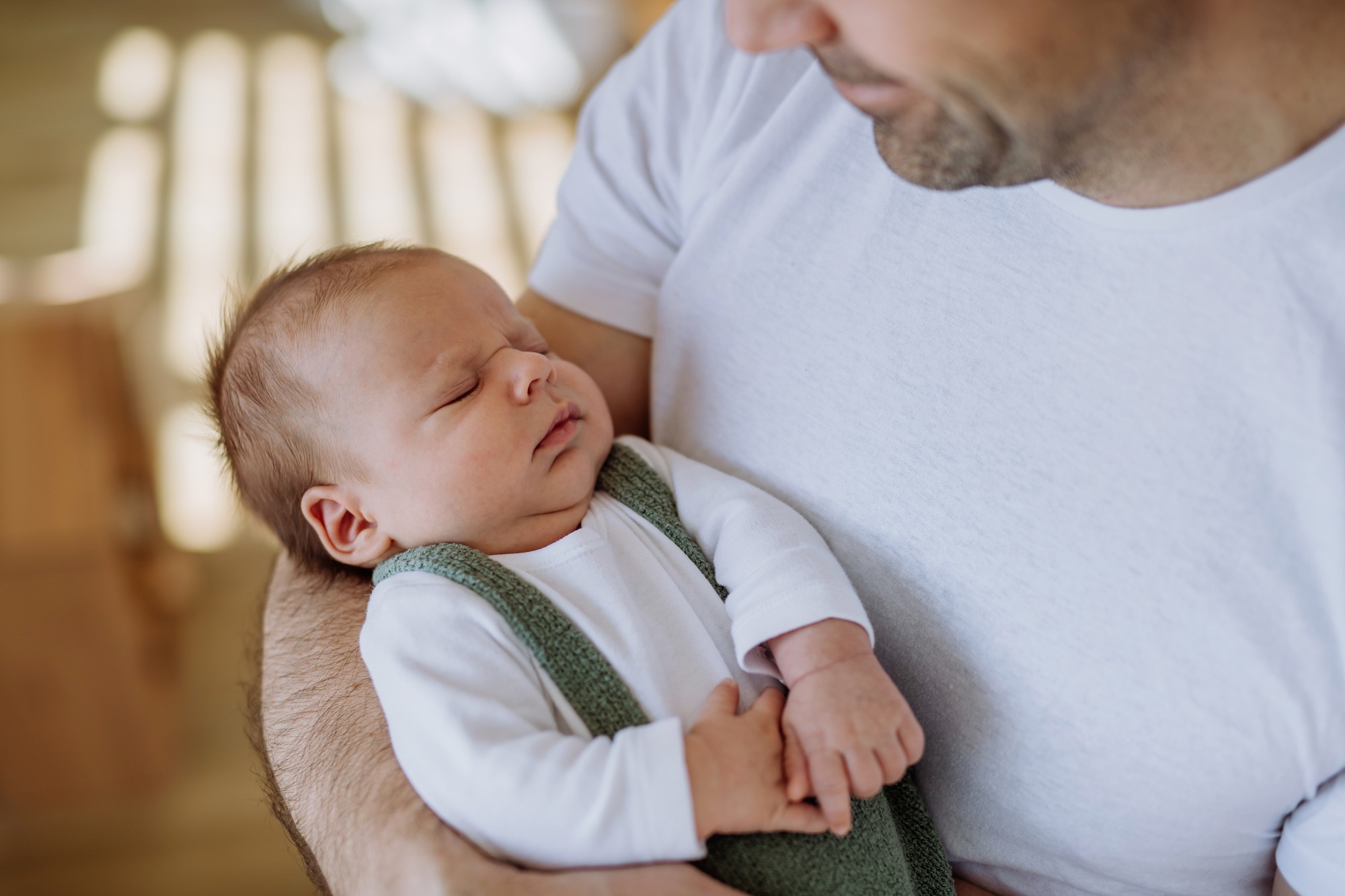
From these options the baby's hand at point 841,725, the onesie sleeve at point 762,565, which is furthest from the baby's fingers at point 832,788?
the onesie sleeve at point 762,565

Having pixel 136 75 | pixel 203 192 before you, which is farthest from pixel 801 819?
pixel 136 75

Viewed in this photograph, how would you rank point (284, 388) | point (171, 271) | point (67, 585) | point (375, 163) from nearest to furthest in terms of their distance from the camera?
point (284, 388)
point (67, 585)
point (171, 271)
point (375, 163)

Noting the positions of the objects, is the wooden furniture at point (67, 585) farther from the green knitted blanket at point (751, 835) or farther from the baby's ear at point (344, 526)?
the green knitted blanket at point (751, 835)

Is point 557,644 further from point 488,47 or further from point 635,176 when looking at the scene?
point 488,47

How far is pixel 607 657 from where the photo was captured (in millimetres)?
845

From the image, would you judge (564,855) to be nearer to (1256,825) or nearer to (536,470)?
(536,470)

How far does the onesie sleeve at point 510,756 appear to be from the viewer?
735 mm

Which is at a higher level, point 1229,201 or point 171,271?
point 1229,201

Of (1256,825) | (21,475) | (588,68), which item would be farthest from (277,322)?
(588,68)

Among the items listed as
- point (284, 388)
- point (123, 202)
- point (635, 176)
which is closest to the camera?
point (284, 388)

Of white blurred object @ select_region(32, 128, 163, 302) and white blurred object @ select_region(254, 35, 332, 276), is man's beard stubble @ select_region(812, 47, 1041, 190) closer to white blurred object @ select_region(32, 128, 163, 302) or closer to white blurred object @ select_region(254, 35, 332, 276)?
white blurred object @ select_region(32, 128, 163, 302)

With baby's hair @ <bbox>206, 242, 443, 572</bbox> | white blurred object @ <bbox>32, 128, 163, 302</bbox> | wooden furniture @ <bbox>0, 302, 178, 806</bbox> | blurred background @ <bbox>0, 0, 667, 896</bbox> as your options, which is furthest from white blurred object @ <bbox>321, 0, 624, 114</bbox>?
baby's hair @ <bbox>206, 242, 443, 572</bbox>

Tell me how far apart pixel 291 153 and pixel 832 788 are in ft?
11.1

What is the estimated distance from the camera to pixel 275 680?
→ 1068mm
